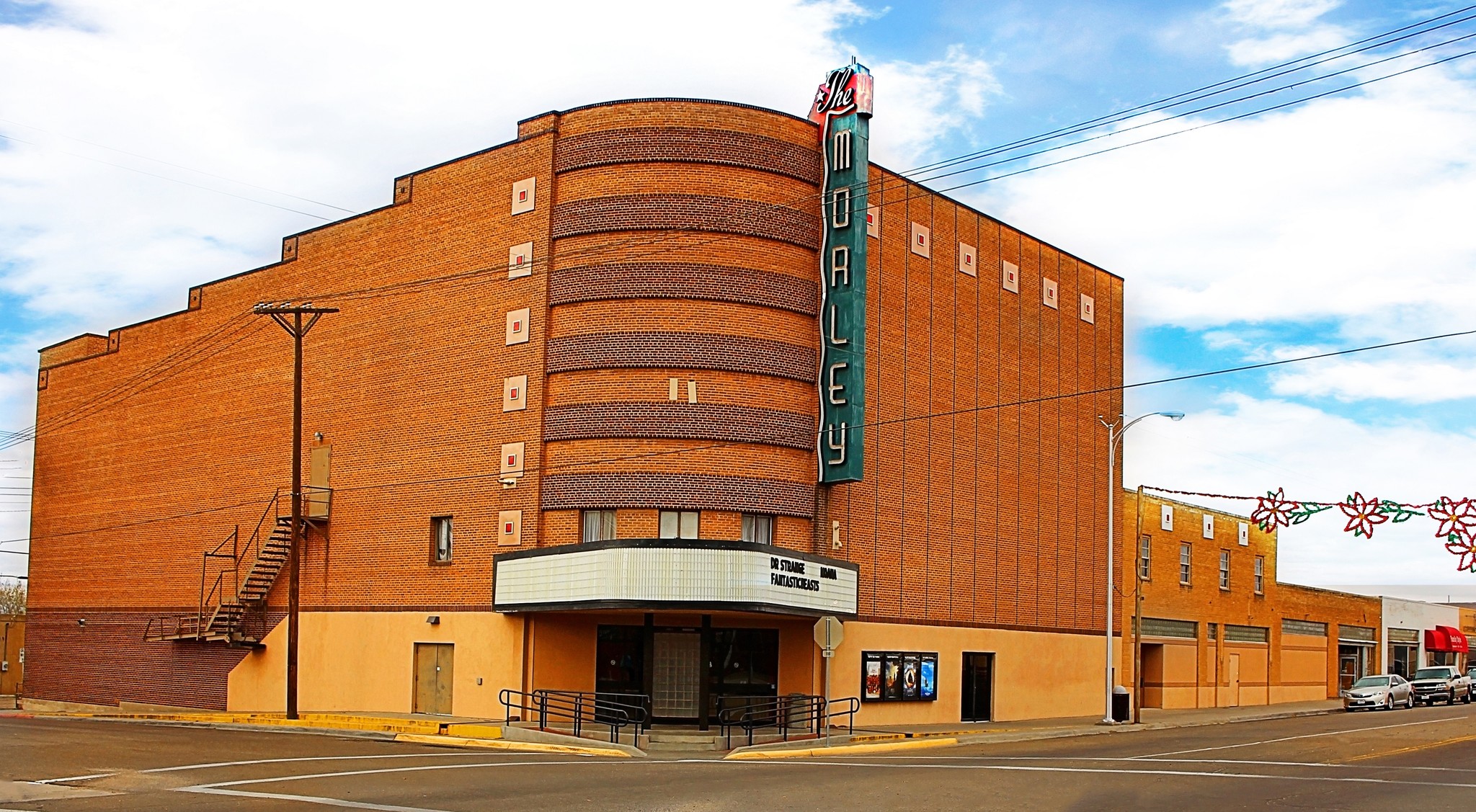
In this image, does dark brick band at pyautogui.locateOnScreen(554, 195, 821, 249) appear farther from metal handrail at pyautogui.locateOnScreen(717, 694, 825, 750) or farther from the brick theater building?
metal handrail at pyautogui.locateOnScreen(717, 694, 825, 750)

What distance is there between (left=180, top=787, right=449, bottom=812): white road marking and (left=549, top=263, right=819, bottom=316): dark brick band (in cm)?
1841

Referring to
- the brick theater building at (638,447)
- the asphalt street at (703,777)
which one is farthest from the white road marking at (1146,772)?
the brick theater building at (638,447)

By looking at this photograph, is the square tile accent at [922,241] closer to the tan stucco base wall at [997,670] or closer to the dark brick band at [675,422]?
the dark brick band at [675,422]

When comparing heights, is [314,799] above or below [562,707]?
above

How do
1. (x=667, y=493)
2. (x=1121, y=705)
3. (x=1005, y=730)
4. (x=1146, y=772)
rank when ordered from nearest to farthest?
(x=1146, y=772) < (x=667, y=493) < (x=1005, y=730) < (x=1121, y=705)

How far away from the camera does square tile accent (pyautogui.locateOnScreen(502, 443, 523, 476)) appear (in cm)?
3688

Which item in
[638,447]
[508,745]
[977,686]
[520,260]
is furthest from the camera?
[977,686]

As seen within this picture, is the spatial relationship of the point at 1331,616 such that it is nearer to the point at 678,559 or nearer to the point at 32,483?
the point at 678,559

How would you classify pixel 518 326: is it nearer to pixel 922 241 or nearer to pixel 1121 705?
pixel 922 241

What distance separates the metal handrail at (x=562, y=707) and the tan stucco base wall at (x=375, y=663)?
1.65ft

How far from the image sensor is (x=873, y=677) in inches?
1544

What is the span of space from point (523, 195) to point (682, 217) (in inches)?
201

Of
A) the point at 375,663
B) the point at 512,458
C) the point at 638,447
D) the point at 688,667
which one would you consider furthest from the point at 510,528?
the point at 375,663

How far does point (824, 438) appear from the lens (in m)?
37.0
